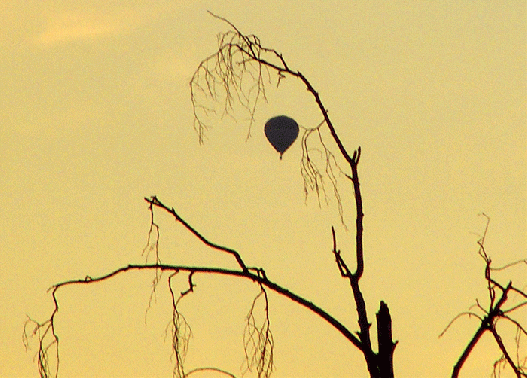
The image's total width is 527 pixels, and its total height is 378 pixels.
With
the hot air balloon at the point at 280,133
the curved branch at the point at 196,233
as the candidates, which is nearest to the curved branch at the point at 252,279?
the curved branch at the point at 196,233

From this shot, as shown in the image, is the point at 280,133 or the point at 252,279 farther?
the point at 280,133

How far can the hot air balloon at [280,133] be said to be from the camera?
49.8 feet

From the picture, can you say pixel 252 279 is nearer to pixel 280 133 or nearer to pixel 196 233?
pixel 196 233

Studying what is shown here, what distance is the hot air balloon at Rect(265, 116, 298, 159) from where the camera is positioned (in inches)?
598

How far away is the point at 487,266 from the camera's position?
9445 mm

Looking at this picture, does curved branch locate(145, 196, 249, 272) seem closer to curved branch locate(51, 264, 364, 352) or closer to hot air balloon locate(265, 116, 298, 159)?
curved branch locate(51, 264, 364, 352)

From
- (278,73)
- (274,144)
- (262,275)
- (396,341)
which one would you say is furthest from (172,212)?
(274,144)

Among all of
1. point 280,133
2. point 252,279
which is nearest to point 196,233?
point 252,279

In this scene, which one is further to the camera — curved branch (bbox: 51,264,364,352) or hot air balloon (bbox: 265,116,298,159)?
hot air balloon (bbox: 265,116,298,159)

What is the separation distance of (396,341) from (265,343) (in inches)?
44.7

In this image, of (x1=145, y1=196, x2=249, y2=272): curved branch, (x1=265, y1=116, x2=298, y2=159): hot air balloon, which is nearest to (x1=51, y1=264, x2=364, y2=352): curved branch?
(x1=145, y1=196, x2=249, y2=272): curved branch

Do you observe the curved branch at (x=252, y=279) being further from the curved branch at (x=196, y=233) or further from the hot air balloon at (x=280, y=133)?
the hot air balloon at (x=280, y=133)

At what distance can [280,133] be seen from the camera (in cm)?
1537

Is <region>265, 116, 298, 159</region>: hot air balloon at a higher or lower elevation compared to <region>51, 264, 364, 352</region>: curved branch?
higher
